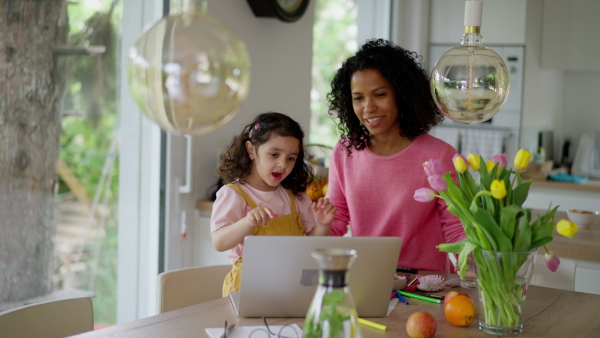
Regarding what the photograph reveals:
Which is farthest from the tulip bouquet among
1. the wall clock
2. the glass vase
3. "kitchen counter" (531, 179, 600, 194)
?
"kitchen counter" (531, 179, 600, 194)

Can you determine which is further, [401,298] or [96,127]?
[96,127]

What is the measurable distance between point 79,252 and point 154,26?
1847 mm

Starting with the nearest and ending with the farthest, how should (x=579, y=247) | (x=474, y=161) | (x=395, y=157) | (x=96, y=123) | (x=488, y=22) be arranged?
(x=474, y=161) < (x=395, y=157) < (x=579, y=247) < (x=96, y=123) < (x=488, y=22)

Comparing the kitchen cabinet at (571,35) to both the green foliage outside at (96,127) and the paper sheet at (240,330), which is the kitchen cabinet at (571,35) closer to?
the green foliage outside at (96,127)

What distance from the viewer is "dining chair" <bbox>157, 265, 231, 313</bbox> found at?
1.92 meters

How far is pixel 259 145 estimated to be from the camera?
2055 millimetres

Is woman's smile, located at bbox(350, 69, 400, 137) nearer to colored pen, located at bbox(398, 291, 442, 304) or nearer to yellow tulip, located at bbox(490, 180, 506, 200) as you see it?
Answer: colored pen, located at bbox(398, 291, 442, 304)

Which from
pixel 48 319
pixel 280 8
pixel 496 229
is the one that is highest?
pixel 280 8

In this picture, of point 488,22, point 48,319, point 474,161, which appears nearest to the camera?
point 474,161

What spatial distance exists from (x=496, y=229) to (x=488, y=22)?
3.15 m

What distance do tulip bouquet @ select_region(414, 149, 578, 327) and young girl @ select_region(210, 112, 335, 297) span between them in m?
0.52

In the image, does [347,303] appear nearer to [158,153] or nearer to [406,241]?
[406,241]

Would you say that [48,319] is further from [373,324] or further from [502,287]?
[502,287]

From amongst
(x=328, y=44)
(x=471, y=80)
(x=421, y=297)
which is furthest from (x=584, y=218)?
(x=328, y=44)
